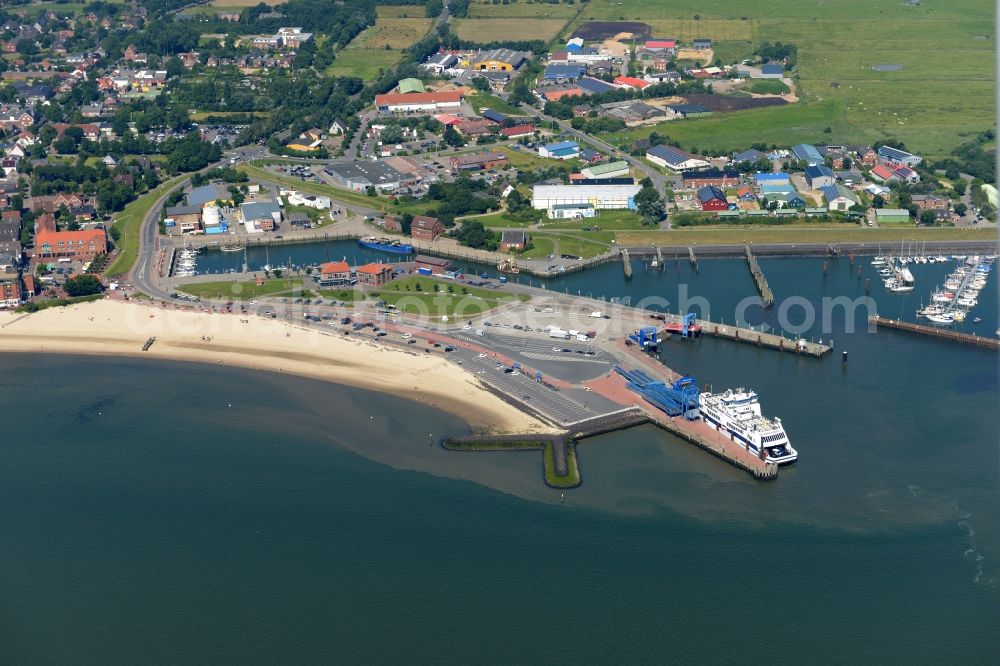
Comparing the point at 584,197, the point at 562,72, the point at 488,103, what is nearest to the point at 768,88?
the point at 562,72

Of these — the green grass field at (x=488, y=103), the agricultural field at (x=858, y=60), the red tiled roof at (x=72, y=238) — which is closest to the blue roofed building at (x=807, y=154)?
the agricultural field at (x=858, y=60)

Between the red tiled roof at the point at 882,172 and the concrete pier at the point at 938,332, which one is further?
the red tiled roof at the point at 882,172

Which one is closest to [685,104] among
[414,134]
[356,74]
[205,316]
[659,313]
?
[414,134]

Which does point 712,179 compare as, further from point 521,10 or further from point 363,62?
point 521,10

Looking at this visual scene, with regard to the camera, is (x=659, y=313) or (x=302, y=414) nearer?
(x=302, y=414)

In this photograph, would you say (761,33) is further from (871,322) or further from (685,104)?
(871,322)

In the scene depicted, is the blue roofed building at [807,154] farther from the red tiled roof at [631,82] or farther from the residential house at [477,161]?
the red tiled roof at [631,82]

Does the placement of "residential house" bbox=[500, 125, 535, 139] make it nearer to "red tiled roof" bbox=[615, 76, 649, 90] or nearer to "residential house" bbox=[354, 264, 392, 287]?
"red tiled roof" bbox=[615, 76, 649, 90]
